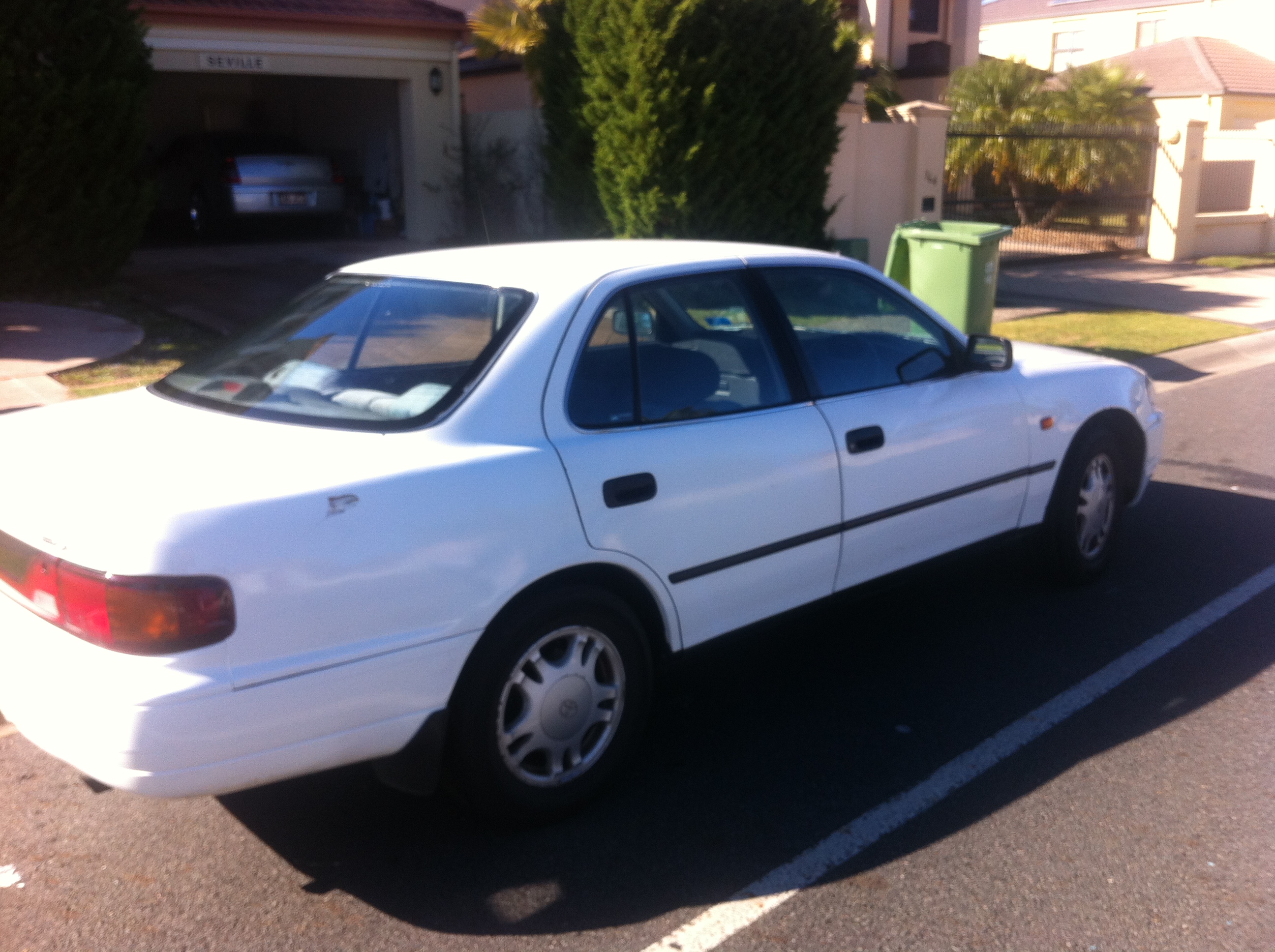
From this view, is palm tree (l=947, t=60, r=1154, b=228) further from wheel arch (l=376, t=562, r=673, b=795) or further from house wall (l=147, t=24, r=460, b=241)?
wheel arch (l=376, t=562, r=673, b=795)

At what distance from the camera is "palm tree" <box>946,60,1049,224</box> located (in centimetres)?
2120

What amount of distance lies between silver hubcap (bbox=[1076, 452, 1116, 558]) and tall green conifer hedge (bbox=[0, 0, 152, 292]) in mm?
9474

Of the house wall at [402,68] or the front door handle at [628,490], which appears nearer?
the front door handle at [628,490]

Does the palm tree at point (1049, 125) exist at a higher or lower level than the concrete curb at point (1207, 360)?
higher

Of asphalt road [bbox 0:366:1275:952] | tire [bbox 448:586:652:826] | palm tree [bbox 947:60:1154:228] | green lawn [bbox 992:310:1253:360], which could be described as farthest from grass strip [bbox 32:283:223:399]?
palm tree [bbox 947:60:1154:228]

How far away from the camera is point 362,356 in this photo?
3.88 metres

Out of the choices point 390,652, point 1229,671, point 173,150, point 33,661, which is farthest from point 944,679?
point 173,150

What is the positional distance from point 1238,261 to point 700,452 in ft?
65.1

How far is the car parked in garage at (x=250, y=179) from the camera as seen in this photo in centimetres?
1672

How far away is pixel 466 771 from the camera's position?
3.34 metres

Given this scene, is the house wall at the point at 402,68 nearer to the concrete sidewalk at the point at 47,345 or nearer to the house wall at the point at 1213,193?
the concrete sidewalk at the point at 47,345

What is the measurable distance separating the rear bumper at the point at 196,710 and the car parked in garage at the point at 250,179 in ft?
48.1

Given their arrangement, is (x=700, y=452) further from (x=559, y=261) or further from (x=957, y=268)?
(x=957, y=268)

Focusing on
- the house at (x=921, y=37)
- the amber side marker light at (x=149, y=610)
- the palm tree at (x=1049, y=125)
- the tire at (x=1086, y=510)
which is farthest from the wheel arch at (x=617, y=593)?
the house at (x=921, y=37)
